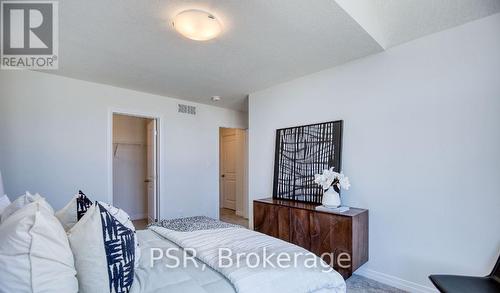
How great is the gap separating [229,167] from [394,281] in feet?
15.1

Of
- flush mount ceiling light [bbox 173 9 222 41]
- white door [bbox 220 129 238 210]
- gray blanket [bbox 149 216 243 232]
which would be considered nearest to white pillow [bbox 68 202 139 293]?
gray blanket [bbox 149 216 243 232]

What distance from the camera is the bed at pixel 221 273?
4.11 feet

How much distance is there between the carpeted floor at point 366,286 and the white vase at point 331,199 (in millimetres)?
777

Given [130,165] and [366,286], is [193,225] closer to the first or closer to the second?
[366,286]

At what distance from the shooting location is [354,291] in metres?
2.40

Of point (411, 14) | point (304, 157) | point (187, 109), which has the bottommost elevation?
point (304, 157)

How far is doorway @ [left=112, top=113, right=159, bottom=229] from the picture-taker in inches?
204

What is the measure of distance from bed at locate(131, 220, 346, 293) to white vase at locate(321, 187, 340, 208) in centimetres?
111

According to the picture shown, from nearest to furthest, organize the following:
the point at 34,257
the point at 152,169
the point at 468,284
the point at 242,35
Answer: the point at 34,257 < the point at 468,284 < the point at 242,35 < the point at 152,169

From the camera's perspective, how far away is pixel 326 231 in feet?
8.42

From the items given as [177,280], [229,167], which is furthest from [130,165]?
[177,280]

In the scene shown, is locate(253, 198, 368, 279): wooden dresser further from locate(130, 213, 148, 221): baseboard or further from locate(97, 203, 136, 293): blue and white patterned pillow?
locate(130, 213, 148, 221): baseboard

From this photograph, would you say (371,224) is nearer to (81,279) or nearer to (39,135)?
(81,279)

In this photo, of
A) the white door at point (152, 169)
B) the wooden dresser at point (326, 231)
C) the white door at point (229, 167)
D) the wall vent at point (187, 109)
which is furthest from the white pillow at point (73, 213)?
the white door at point (229, 167)
